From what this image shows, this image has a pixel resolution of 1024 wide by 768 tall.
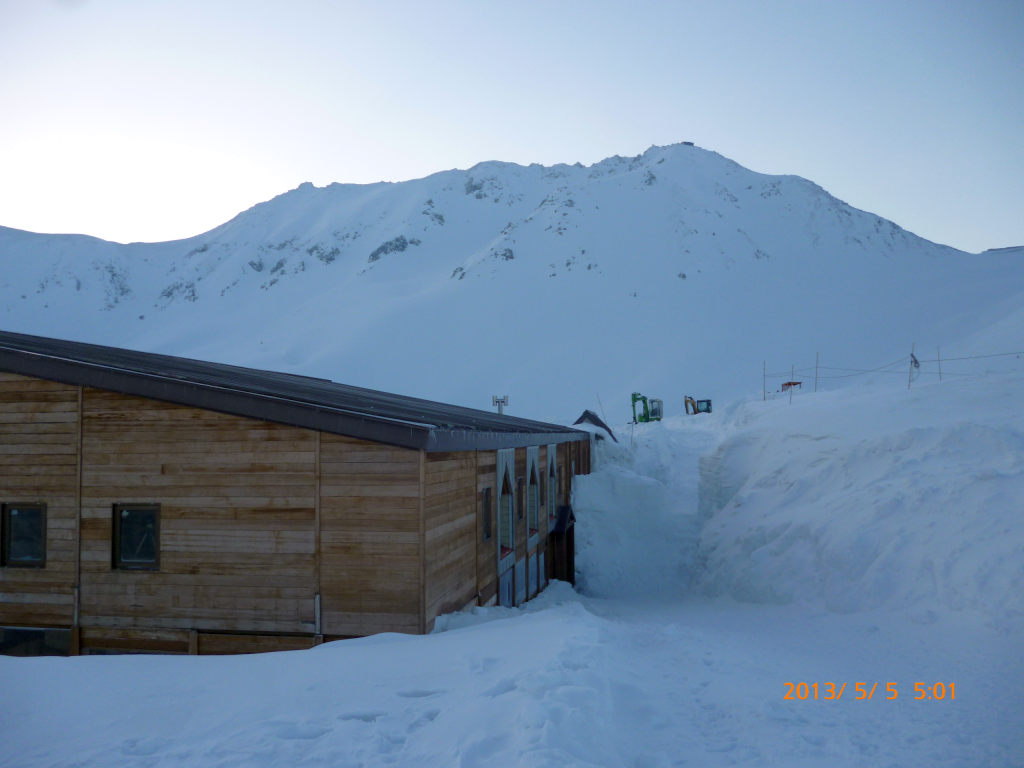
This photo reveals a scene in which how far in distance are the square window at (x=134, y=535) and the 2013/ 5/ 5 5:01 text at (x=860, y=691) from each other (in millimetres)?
7219

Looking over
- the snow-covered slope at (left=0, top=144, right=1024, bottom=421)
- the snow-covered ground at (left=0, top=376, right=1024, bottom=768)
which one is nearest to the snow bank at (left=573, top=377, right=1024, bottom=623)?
the snow-covered ground at (left=0, top=376, right=1024, bottom=768)

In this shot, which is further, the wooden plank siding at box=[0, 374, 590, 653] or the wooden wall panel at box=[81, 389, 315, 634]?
the wooden wall panel at box=[81, 389, 315, 634]

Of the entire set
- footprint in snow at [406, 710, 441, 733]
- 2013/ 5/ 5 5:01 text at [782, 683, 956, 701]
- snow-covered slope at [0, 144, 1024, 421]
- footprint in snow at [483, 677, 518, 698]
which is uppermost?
snow-covered slope at [0, 144, 1024, 421]

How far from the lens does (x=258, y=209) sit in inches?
7461

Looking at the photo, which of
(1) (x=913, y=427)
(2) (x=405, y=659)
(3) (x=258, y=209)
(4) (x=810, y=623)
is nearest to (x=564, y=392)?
(1) (x=913, y=427)

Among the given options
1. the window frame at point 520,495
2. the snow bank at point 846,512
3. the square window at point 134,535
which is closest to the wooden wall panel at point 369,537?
the square window at point 134,535

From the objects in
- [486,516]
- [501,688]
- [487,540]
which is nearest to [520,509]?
[486,516]

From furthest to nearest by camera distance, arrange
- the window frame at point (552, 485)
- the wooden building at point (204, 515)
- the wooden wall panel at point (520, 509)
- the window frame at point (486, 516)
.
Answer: the window frame at point (552, 485) < the wooden wall panel at point (520, 509) < the window frame at point (486, 516) < the wooden building at point (204, 515)

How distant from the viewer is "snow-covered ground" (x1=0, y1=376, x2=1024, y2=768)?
16.0 feet

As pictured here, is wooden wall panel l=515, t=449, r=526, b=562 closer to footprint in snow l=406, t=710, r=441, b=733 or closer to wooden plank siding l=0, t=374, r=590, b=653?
wooden plank siding l=0, t=374, r=590, b=653

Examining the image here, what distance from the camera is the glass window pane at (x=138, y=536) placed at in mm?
8445

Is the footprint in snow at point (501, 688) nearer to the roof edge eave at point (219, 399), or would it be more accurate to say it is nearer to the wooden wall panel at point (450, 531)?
the wooden wall panel at point (450, 531)

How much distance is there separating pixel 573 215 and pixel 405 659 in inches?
4409

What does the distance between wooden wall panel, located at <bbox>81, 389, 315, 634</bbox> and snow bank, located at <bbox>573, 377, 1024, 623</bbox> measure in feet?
28.6
